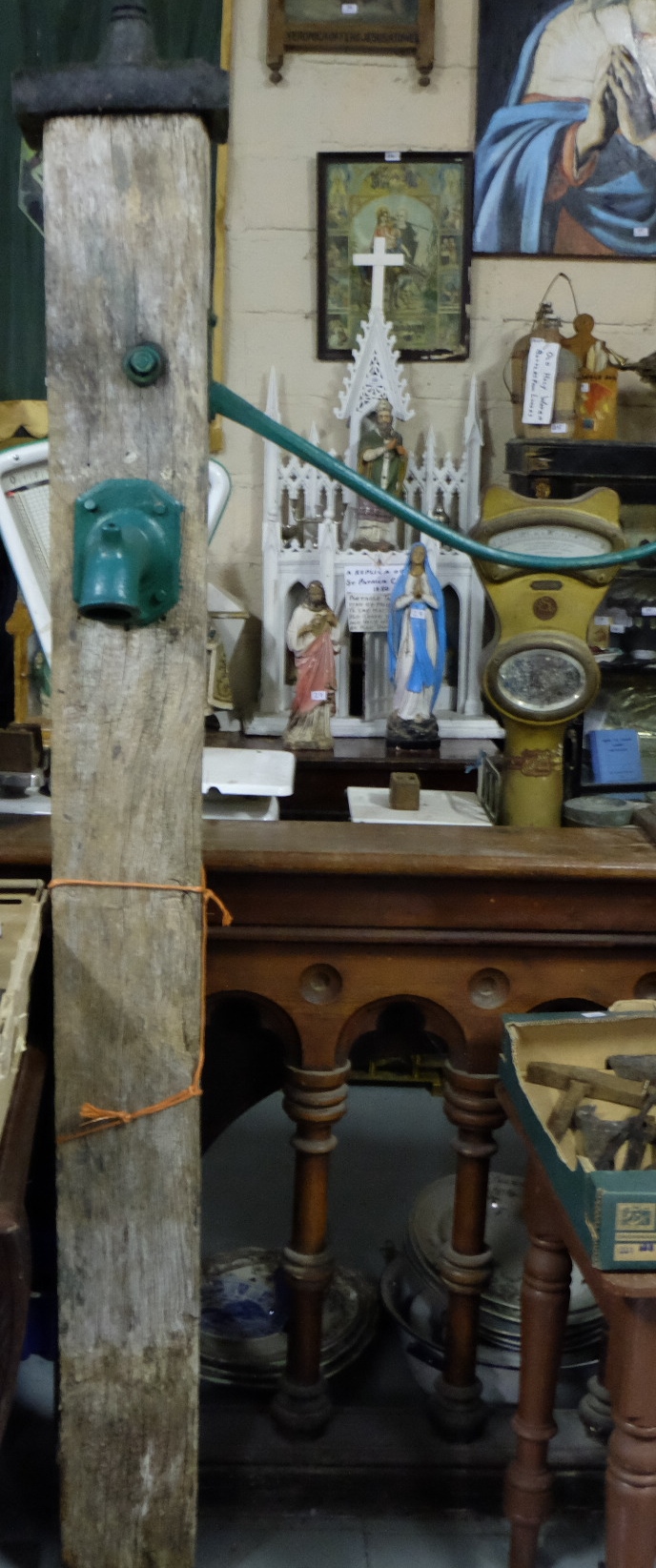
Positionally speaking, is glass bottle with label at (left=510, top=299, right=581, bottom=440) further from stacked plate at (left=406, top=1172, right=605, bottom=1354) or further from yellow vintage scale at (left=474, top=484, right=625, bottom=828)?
stacked plate at (left=406, top=1172, right=605, bottom=1354)

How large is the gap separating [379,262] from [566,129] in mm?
756

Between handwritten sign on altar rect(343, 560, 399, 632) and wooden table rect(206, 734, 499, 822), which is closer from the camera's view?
wooden table rect(206, 734, 499, 822)

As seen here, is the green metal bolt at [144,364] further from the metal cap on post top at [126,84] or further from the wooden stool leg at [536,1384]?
the wooden stool leg at [536,1384]

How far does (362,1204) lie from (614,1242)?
1677 millimetres

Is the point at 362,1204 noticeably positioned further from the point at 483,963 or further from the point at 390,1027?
the point at 483,963

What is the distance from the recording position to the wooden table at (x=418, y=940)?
162 centimetres

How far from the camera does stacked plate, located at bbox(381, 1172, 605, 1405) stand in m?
2.04

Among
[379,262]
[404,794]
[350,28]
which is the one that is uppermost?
[350,28]

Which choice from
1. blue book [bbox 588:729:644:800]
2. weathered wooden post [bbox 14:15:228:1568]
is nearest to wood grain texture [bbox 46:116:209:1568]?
weathered wooden post [bbox 14:15:228:1568]

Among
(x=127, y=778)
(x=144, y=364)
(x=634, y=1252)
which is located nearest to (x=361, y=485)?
(x=144, y=364)

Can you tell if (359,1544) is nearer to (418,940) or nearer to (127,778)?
(418,940)

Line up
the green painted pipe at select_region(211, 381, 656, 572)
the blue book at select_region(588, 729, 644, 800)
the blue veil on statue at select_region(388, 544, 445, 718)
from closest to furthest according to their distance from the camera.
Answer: the green painted pipe at select_region(211, 381, 656, 572) < the blue book at select_region(588, 729, 644, 800) < the blue veil on statue at select_region(388, 544, 445, 718)

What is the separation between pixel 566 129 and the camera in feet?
13.5

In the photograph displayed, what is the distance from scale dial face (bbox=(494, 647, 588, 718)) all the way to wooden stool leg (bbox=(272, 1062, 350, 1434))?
0.70 metres
